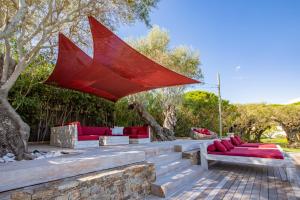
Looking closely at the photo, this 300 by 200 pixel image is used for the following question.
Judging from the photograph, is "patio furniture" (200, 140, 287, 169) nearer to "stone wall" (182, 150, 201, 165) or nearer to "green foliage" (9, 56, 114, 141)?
"stone wall" (182, 150, 201, 165)

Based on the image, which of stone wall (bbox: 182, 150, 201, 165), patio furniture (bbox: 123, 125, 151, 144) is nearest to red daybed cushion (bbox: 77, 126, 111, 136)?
patio furniture (bbox: 123, 125, 151, 144)

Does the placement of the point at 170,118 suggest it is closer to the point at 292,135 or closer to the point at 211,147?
the point at 211,147

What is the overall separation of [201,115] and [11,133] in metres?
11.2

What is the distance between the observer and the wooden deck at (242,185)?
345 cm

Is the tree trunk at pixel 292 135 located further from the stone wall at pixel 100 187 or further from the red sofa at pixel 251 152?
the stone wall at pixel 100 187

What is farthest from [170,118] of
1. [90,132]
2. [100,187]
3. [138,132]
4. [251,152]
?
Result: [100,187]

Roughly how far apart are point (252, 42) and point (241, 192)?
905cm

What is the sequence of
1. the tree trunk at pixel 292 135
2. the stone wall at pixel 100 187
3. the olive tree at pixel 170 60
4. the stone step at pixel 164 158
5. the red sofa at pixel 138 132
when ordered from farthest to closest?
the tree trunk at pixel 292 135, the olive tree at pixel 170 60, the red sofa at pixel 138 132, the stone step at pixel 164 158, the stone wall at pixel 100 187

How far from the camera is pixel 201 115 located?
530 inches

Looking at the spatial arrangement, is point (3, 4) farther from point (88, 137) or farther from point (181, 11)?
point (181, 11)

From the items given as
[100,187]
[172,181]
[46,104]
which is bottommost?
[172,181]

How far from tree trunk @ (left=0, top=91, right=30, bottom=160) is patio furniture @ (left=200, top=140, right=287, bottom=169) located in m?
4.24

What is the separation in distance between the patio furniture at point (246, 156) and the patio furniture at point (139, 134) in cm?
275

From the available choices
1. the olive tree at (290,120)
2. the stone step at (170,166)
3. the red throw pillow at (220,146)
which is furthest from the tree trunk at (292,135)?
the stone step at (170,166)
